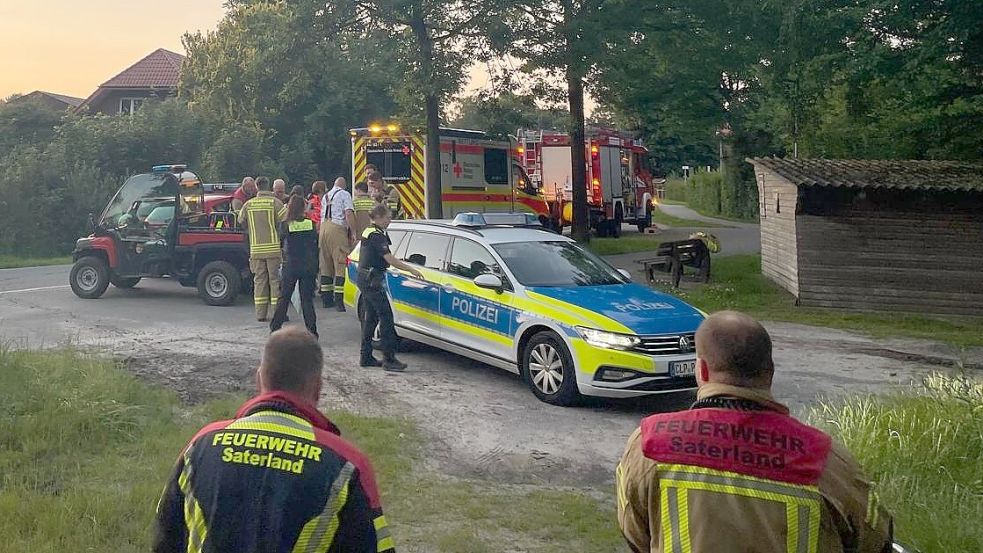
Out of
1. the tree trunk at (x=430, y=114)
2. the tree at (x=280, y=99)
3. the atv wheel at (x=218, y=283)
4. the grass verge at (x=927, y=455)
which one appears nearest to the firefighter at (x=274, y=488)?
the grass verge at (x=927, y=455)

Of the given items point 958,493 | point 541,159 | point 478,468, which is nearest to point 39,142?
point 541,159

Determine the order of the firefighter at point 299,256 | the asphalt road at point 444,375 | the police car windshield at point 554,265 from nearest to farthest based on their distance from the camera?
the asphalt road at point 444,375 → the police car windshield at point 554,265 → the firefighter at point 299,256

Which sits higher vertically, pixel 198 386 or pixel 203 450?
pixel 203 450

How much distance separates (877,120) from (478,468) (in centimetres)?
2183

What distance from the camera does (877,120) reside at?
993 inches

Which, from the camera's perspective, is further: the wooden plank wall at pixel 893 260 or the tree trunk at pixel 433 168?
the tree trunk at pixel 433 168

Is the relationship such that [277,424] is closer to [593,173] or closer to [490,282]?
[490,282]

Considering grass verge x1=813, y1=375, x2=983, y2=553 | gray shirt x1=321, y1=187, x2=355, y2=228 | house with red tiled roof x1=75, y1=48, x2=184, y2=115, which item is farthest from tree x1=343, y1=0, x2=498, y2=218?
house with red tiled roof x1=75, y1=48, x2=184, y2=115

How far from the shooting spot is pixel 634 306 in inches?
346

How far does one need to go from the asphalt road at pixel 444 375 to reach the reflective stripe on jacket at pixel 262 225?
1.06 metres

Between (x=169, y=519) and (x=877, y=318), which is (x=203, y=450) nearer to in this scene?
(x=169, y=519)

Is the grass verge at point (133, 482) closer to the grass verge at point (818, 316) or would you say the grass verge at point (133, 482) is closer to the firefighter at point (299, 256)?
the firefighter at point (299, 256)

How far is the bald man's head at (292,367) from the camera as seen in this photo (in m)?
2.62

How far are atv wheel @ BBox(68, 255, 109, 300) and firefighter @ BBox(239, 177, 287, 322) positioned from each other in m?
3.58
